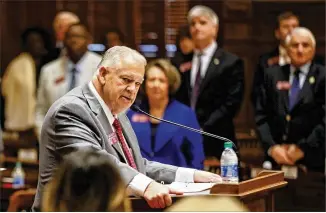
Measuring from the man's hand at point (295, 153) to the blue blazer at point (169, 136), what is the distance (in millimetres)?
1044

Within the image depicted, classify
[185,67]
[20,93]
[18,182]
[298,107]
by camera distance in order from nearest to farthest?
[185,67]
[298,107]
[18,182]
[20,93]

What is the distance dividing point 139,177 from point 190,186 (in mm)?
301

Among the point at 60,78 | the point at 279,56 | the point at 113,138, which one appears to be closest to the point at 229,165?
the point at 113,138

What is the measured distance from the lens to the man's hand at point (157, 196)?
3.08 metres

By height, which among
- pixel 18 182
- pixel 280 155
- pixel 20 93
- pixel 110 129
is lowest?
pixel 18 182

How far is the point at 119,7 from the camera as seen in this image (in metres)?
7.81

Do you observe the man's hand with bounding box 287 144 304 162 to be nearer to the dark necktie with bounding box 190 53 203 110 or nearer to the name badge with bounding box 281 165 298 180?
the name badge with bounding box 281 165 298 180

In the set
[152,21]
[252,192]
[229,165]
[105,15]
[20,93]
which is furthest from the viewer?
[105,15]

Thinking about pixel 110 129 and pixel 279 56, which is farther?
pixel 279 56

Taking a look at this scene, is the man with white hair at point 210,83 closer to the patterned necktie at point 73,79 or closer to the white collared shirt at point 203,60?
the white collared shirt at point 203,60

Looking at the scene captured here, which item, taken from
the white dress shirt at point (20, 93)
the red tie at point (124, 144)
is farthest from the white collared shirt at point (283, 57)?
the red tie at point (124, 144)

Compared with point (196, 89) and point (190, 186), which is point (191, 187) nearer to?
point (190, 186)

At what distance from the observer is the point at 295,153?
5637 mm

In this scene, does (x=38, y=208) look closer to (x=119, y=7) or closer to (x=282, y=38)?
(x=282, y=38)
